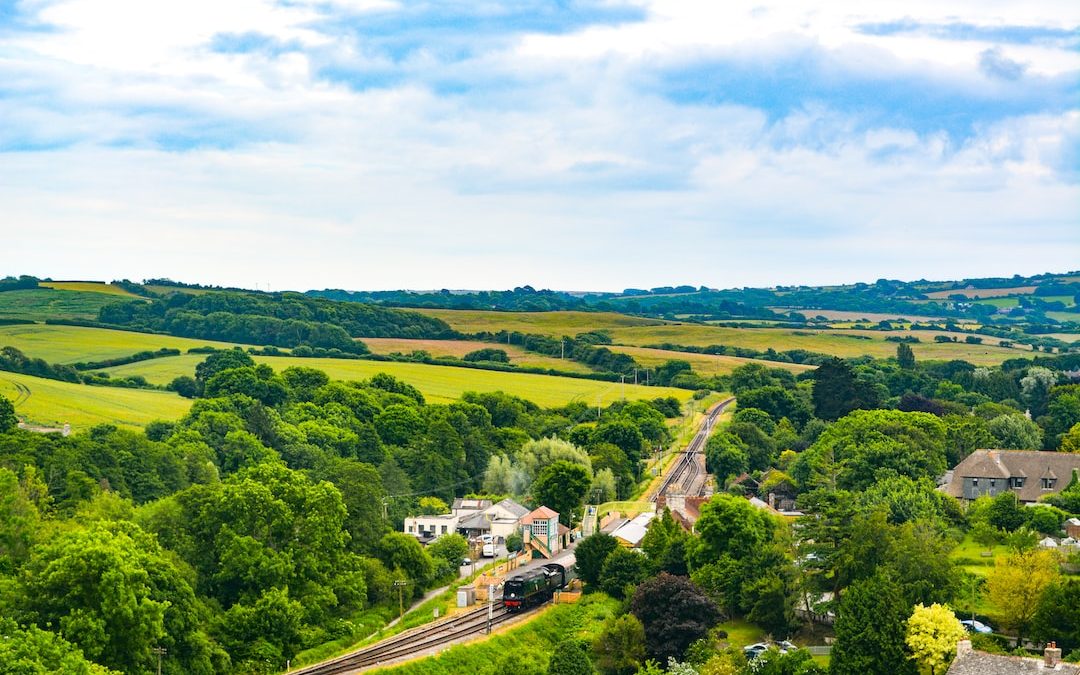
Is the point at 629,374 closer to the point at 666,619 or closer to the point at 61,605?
the point at 666,619

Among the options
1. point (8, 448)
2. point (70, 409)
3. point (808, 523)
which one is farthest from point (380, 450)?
point (808, 523)

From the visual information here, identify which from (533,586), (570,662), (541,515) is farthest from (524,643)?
(541,515)

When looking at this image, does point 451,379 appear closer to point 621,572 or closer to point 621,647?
point 621,572

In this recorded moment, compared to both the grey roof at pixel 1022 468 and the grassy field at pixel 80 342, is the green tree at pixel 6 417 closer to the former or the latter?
the grassy field at pixel 80 342

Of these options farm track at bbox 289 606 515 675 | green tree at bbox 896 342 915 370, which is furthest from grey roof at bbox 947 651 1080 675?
green tree at bbox 896 342 915 370

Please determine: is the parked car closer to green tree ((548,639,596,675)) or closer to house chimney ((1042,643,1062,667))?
house chimney ((1042,643,1062,667))

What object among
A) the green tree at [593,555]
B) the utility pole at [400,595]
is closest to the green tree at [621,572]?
the green tree at [593,555]
